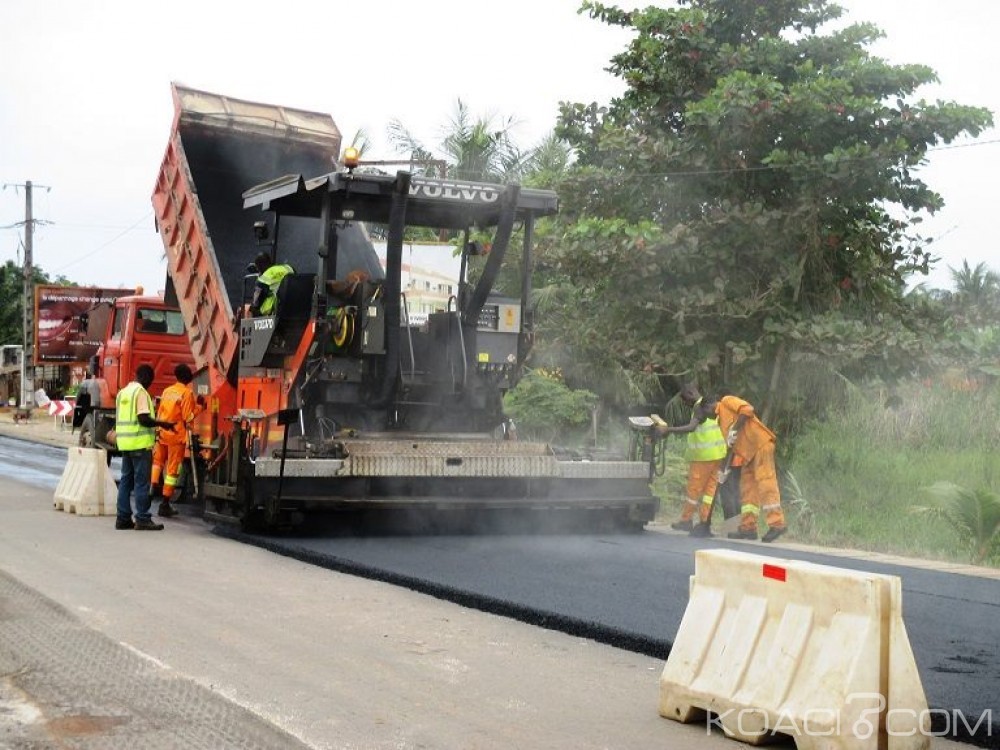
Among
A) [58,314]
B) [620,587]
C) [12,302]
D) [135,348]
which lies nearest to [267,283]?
[620,587]

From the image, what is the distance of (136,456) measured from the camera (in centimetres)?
1013

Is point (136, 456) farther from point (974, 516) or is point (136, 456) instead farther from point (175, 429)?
point (974, 516)

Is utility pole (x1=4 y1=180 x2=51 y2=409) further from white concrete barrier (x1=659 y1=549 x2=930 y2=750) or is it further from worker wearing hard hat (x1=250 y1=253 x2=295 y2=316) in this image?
white concrete barrier (x1=659 y1=549 x2=930 y2=750)

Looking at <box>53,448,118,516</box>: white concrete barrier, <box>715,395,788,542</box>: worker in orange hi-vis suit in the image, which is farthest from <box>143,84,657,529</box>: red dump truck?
<box>53,448,118,516</box>: white concrete barrier

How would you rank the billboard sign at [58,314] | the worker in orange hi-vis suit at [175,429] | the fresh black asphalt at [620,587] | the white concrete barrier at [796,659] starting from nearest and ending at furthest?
1. the white concrete barrier at [796,659]
2. the fresh black asphalt at [620,587]
3. the worker in orange hi-vis suit at [175,429]
4. the billboard sign at [58,314]

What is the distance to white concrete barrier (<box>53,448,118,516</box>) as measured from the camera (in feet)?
37.2

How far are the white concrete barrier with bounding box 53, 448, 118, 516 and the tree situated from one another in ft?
15.8

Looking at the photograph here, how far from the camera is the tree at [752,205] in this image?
12422mm

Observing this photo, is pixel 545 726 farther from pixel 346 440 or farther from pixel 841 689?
pixel 346 440

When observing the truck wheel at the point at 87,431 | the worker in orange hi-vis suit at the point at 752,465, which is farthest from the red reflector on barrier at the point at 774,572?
the truck wheel at the point at 87,431

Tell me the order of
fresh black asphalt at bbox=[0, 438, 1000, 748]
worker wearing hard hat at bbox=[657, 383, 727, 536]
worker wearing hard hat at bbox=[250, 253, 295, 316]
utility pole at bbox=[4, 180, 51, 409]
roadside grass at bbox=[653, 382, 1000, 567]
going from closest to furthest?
fresh black asphalt at bbox=[0, 438, 1000, 748], worker wearing hard hat at bbox=[250, 253, 295, 316], worker wearing hard hat at bbox=[657, 383, 727, 536], roadside grass at bbox=[653, 382, 1000, 567], utility pole at bbox=[4, 180, 51, 409]

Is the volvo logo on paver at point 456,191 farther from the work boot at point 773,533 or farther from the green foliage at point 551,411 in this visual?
Answer: the green foliage at point 551,411

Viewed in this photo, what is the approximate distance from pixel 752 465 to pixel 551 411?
465cm

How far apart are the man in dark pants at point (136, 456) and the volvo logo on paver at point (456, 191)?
9.22 ft
